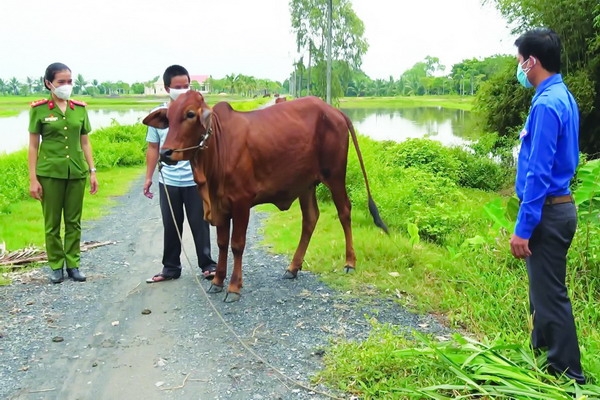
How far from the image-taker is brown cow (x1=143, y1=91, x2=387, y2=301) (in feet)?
14.3

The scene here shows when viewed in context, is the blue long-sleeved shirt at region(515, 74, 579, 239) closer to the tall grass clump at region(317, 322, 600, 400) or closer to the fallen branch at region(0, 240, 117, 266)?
the tall grass clump at region(317, 322, 600, 400)

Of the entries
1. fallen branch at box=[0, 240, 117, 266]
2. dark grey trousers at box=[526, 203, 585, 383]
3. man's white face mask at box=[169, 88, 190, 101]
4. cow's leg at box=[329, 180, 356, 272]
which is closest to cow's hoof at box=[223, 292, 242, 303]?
cow's leg at box=[329, 180, 356, 272]

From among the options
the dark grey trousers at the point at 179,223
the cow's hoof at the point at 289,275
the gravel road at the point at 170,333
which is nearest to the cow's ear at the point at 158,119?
the dark grey trousers at the point at 179,223

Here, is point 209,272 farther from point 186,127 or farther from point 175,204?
point 186,127

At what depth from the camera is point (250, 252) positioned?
20.8ft

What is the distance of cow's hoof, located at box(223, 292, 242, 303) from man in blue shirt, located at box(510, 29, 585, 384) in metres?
2.39

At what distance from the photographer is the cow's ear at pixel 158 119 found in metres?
4.66

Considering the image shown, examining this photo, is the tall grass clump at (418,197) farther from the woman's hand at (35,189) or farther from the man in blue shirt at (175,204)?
the woman's hand at (35,189)

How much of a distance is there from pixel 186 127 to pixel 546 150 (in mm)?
2557

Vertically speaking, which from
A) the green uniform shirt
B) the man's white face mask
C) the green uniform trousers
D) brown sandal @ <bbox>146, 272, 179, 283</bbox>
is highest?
the man's white face mask

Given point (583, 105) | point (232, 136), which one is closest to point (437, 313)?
point (232, 136)

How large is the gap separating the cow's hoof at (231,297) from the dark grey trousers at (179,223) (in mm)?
732

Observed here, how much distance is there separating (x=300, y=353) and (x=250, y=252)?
270 centimetres

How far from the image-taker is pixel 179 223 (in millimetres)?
5277
